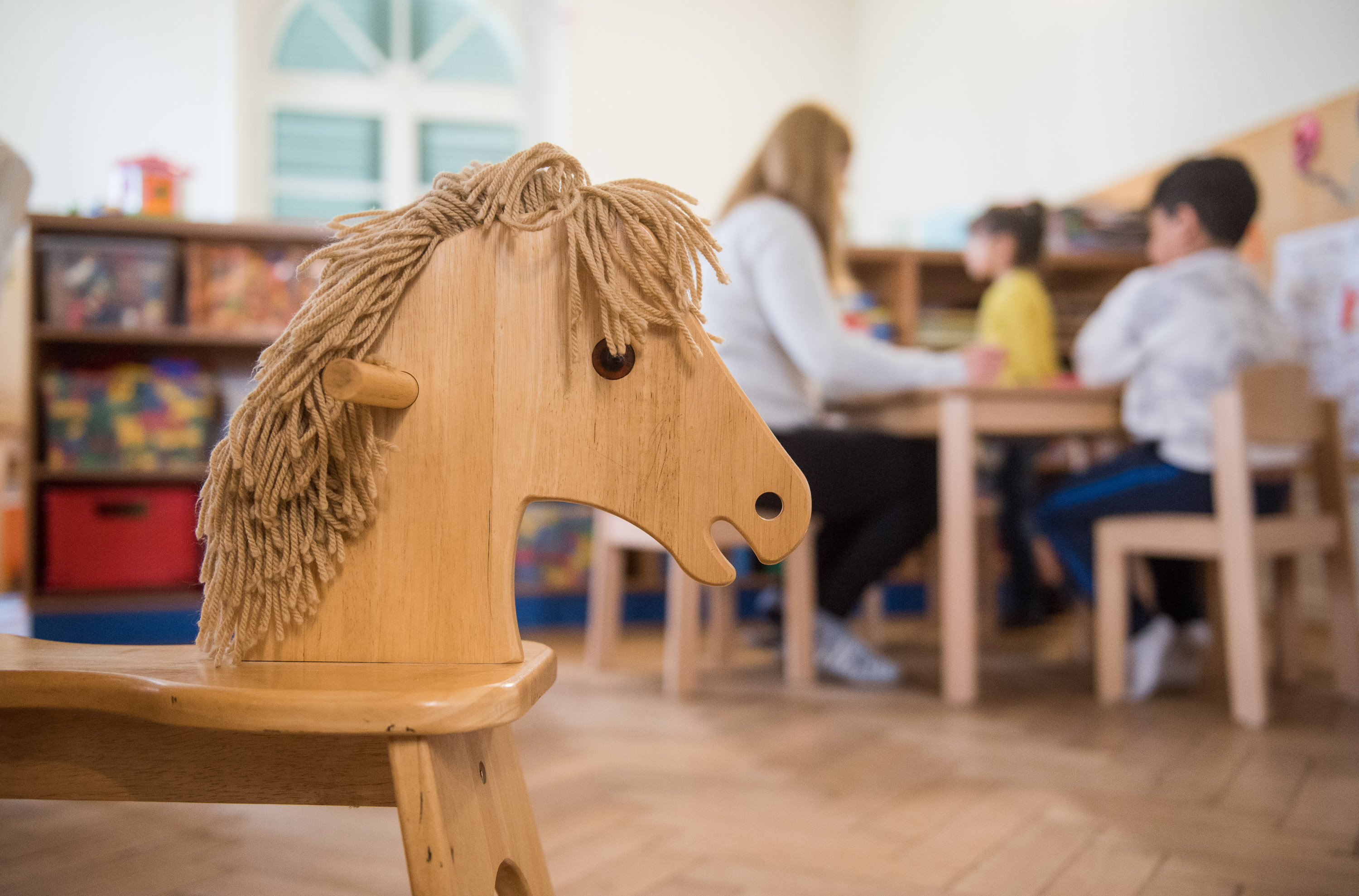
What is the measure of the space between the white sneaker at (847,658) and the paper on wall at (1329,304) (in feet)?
5.02

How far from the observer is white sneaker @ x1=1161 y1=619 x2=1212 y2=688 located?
211 centimetres

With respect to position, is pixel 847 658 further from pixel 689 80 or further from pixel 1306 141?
pixel 689 80

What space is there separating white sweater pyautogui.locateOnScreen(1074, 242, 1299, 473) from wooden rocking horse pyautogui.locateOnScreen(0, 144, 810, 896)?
1590mm

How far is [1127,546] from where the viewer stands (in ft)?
6.31

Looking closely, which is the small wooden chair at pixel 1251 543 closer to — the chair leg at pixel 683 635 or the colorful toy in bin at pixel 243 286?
the chair leg at pixel 683 635

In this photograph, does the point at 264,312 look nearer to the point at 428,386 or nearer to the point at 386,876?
the point at 386,876

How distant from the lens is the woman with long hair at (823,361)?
1.92 metres

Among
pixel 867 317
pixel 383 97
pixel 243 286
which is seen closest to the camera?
pixel 243 286

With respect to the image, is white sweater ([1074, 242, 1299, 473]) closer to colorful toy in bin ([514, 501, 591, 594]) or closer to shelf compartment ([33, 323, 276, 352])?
colorful toy in bin ([514, 501, 591, 594])

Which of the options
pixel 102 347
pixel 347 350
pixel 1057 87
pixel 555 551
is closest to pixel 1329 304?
pixel 1057 87

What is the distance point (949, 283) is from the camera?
11.4ft

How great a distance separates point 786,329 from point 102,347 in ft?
6.80

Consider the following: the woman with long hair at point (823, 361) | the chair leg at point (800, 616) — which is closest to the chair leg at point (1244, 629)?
the woman with long hair at point (823, 361)

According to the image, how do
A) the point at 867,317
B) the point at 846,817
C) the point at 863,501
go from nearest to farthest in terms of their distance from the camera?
the point at 846,817 < the point at 863,501 < the point at 867,317
